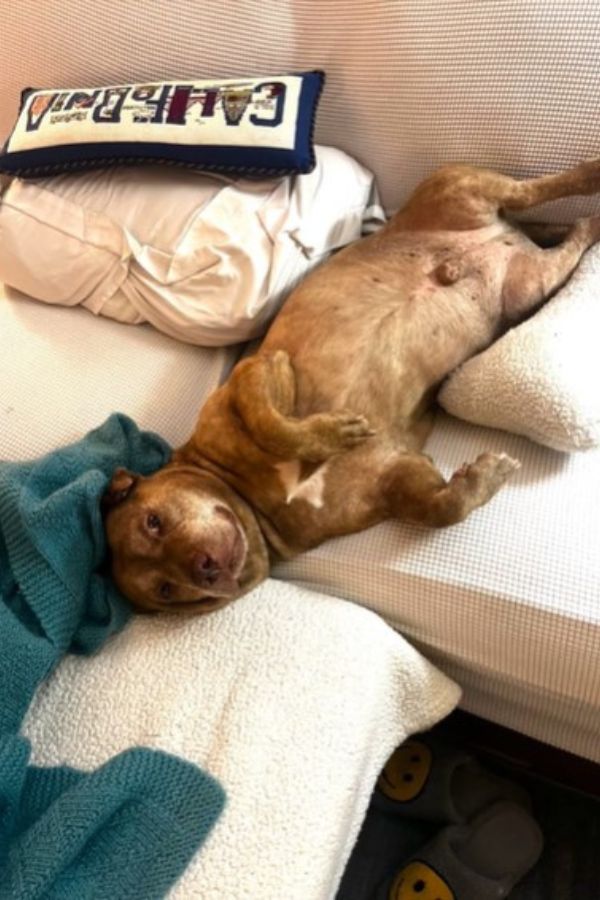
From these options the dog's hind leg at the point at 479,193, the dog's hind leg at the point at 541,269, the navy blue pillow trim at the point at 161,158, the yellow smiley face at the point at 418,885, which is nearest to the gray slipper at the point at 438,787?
the yellow smiley face at the point at 418,885

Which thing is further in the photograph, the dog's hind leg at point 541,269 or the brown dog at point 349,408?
the dog's hind leg at point 541,269

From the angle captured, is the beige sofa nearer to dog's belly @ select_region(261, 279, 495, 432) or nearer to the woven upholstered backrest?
the woven upholstered backrest

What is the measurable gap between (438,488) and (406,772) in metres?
0.67

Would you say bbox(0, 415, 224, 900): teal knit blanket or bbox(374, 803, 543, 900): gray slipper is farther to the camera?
bbox(374, 803, 543, 900): gray slipper

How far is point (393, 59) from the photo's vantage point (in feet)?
5.44

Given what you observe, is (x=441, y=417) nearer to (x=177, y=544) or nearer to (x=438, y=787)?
(x=177, y=544)

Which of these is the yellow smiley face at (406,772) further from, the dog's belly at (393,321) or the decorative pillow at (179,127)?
the decorative pillow at (179,127)

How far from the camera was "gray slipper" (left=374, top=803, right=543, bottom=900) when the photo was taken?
1479 mm

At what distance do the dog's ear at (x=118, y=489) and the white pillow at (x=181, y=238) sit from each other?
41 cm

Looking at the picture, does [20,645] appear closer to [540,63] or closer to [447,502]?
[447,502]

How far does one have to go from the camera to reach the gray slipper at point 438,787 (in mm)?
1588

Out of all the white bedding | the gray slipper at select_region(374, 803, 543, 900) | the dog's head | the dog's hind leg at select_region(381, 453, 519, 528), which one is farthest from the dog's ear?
the gray slipper at select_region(374, 803, 543, 900)

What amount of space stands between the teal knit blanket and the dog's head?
0.13 feet

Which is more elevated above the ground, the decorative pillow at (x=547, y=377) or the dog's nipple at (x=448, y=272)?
the dog's nipple at (x=448, y=272)
